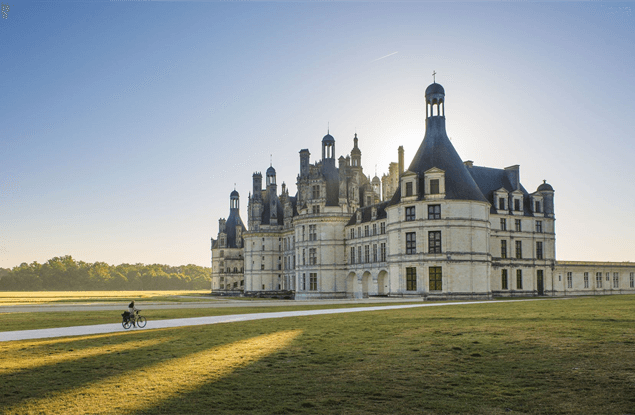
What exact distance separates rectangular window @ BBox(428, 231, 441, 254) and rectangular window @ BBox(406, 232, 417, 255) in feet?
4.93

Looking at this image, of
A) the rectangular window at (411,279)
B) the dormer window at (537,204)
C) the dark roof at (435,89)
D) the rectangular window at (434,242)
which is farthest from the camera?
the dormer window at (537,204)

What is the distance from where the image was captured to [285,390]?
12.1 meters

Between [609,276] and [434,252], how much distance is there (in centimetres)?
3032

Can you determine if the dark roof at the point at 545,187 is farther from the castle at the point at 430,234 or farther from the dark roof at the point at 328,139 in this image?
the dark roof at the point at 328,139

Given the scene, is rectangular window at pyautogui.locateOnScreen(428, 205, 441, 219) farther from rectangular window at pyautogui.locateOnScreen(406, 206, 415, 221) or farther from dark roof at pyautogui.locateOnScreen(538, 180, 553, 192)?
dark roof at pyautogui.locateOnScreen(538, 180, 553, 192)

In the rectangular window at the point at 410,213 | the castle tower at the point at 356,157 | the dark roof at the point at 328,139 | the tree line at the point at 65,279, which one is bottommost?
the tree line at the point at 65,279

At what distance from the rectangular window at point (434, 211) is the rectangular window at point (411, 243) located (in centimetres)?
247

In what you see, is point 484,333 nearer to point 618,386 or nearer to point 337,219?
point 618,386

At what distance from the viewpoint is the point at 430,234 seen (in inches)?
2159

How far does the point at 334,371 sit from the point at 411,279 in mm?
42741

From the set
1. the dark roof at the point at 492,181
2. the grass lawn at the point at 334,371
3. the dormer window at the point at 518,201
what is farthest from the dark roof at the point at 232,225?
the grass lawn at the point at 334,371

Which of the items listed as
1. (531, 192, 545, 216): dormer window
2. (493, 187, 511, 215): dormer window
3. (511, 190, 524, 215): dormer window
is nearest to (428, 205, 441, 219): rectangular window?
(493, 187, 511, 215): dormer window

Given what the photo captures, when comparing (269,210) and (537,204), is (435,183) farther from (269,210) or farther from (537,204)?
(269,210)

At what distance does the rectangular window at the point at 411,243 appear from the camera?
5553 cm
